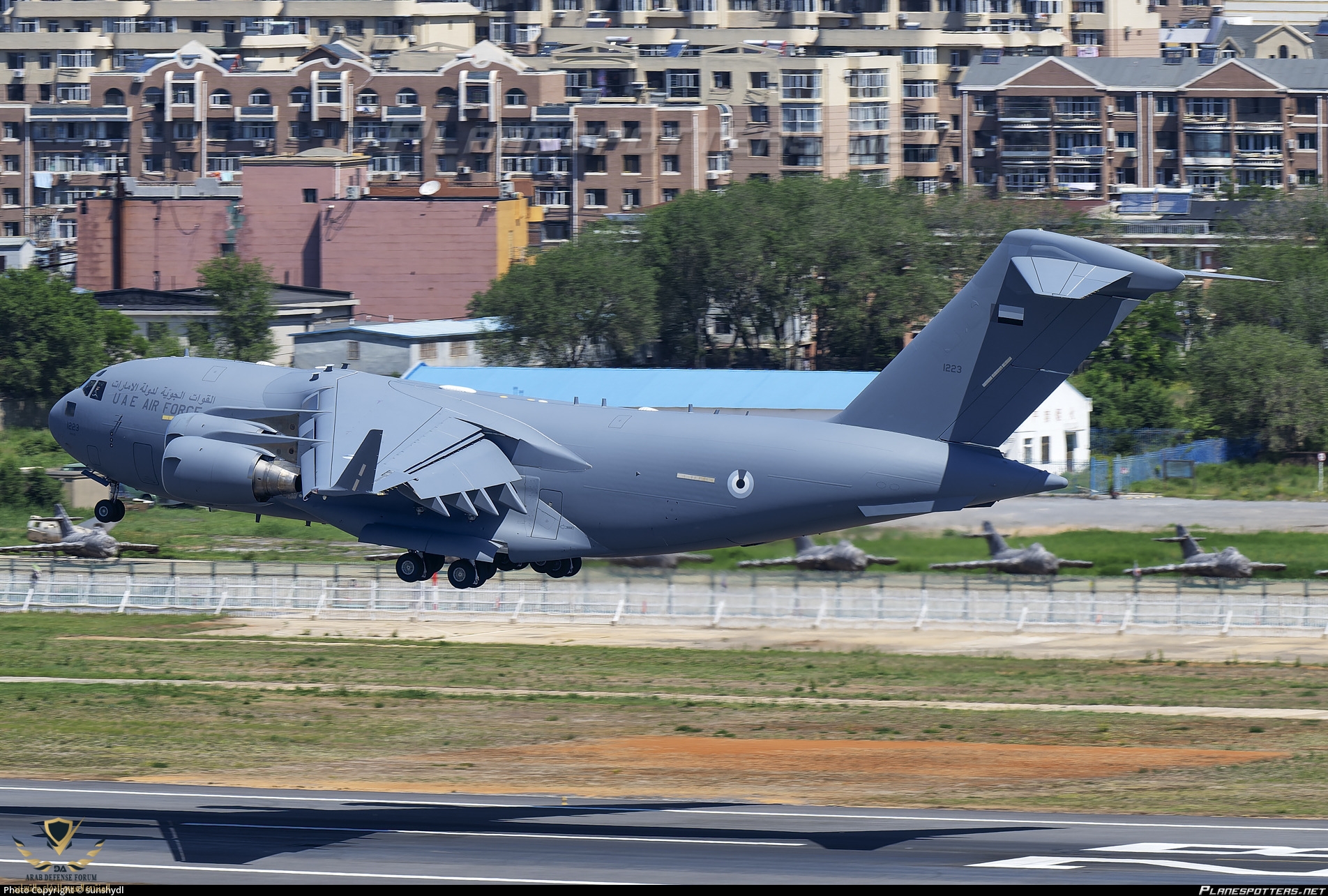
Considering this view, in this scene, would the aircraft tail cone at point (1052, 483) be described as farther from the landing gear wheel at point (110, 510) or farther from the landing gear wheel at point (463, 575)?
the landing gear wheel at point (110, 510)

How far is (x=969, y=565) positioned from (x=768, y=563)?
261 inches

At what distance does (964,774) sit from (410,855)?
43.4 feet

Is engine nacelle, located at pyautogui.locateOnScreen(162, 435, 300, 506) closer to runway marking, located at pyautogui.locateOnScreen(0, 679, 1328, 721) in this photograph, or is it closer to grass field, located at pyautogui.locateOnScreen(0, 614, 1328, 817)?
grass field, located at pyautogui.locateOnScreen(0, 614, 1328, 817)

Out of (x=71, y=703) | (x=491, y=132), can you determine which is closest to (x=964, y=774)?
(x=71, y=703)

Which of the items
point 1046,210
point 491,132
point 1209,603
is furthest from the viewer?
point 491,132

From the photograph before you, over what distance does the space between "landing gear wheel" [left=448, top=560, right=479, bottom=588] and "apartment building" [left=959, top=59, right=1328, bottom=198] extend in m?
114

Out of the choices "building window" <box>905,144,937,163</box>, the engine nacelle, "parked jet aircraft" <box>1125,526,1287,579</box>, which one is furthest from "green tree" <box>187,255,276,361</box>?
"building window" <box>905,144,937,163</box>

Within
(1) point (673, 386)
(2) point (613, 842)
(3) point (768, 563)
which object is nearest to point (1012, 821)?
(2) point (613, 842)

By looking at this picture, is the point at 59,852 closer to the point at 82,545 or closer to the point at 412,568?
the point at 412,568

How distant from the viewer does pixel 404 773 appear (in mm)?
36344

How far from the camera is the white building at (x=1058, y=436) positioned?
69.8 meters

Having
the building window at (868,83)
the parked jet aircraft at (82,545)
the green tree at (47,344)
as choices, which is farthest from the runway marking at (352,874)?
the building window at (868,83)

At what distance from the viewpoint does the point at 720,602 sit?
179ft

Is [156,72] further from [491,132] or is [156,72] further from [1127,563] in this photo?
[1127,563]
